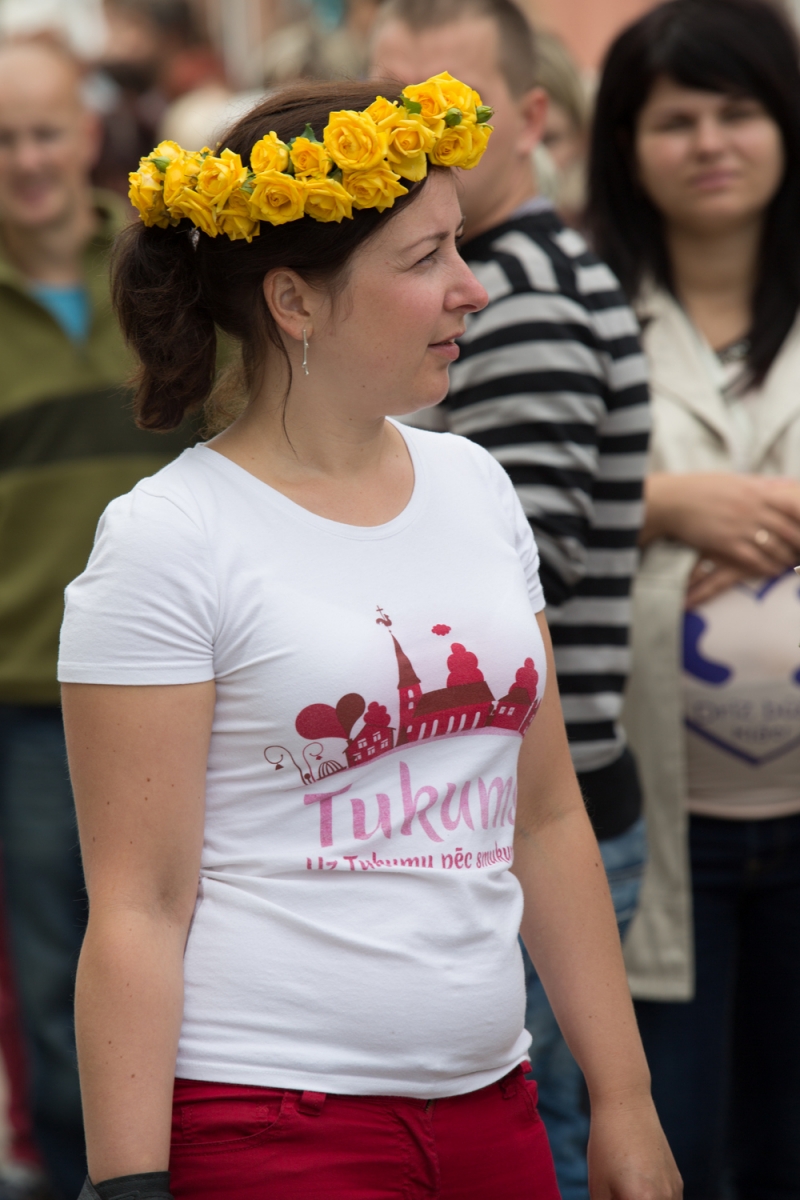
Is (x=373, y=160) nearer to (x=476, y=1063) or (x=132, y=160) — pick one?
(x=476, y=1063)

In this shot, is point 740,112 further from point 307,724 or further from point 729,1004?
point 307,724

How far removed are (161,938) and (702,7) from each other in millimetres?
2114

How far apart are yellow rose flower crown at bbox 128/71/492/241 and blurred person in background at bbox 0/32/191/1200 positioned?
173 cm

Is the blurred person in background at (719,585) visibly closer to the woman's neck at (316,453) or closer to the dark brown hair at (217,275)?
the woman's neck at (316,453)

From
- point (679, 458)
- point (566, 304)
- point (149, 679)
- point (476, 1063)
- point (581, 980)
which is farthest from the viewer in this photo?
point (679, 458)

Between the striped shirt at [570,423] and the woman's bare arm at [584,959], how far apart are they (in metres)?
0.44

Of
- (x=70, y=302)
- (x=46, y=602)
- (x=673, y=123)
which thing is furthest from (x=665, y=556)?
→ (x=70, y=302)

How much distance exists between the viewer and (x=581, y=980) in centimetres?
197

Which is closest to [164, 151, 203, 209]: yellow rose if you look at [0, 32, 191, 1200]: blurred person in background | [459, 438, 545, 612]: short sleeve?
[459, 438, 545, 612]: short sleeve

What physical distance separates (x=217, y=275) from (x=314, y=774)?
2.07 ft

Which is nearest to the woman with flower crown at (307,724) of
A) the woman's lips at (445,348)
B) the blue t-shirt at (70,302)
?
the woman's lips at (445,348)

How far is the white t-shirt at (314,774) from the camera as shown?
169cm

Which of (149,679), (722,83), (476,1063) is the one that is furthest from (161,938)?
(722,83)

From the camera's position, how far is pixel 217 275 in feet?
6.23
